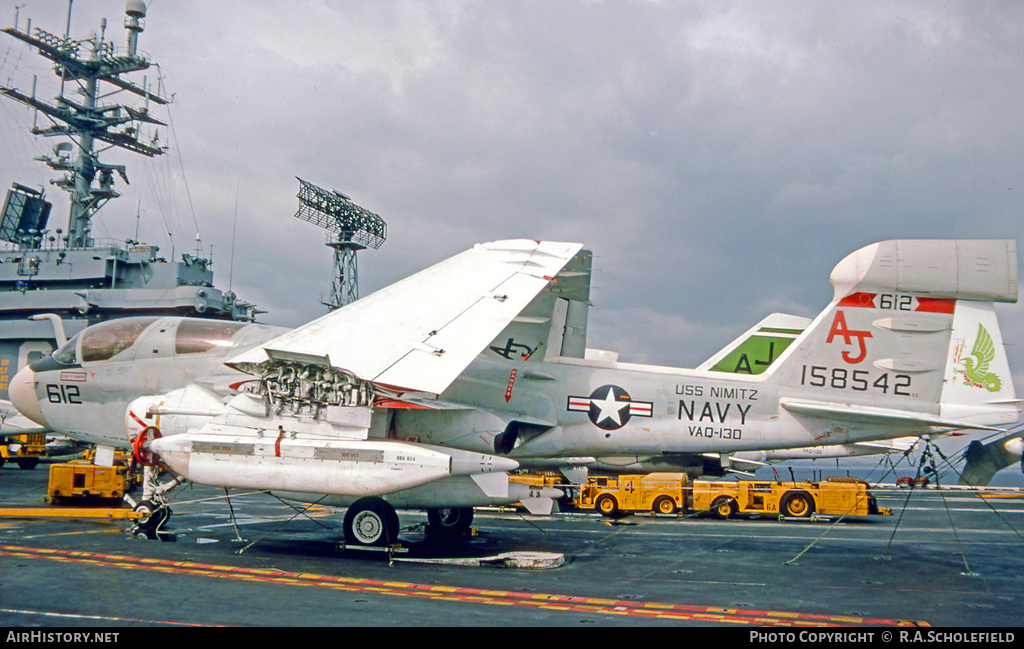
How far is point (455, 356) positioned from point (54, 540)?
31.3 ft

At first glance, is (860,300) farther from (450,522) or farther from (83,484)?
(83,484)

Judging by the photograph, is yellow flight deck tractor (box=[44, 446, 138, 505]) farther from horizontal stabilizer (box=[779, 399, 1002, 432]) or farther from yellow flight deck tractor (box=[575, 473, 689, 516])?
horizontal stabilizer (box=[779, 399, 1002, 432])

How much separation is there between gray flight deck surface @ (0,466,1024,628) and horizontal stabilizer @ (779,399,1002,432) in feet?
8.71

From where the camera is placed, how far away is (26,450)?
109 ft

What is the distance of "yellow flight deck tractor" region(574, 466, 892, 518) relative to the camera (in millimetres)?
21094

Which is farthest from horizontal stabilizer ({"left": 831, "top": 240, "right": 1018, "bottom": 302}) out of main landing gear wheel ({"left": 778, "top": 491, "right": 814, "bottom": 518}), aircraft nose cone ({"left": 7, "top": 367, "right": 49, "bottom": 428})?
aircraft nose cone ({"left": 7, "top": 367, "right": 49, "bottom": 428})

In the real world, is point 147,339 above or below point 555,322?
below

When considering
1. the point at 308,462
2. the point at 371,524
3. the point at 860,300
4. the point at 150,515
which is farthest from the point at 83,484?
the point at 860,300

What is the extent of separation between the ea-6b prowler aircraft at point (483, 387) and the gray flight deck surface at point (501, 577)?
158cm

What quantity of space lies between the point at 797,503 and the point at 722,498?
2323mm

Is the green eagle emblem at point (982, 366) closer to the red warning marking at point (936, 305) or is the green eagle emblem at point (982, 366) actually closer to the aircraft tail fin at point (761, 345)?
the red warning marking at point (936, 305)

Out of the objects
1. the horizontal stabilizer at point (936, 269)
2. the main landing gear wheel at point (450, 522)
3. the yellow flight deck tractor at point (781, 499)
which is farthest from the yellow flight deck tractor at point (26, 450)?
the horizontal stabilizer at point (936, 269)
